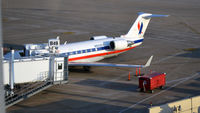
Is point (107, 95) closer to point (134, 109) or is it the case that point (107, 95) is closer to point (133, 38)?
point (134, 109)

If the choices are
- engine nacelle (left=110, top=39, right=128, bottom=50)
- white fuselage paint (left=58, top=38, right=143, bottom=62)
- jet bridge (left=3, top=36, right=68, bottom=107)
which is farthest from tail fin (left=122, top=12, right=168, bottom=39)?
jet bridge (left=3, top=36, right=68, bottom=107)

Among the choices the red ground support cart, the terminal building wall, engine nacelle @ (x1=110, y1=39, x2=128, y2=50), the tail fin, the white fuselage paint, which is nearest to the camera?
the terminal building wall

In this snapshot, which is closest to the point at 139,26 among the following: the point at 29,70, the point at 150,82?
the point at 150,82

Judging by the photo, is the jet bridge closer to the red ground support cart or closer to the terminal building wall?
the terminal building wall

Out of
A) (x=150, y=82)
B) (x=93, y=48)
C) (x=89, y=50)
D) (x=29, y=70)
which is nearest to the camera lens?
(x=29, y=70)

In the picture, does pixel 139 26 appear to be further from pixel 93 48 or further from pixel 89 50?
pixel 89 50

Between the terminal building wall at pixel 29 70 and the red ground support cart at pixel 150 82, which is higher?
the terminal building wall at pixel 29 70

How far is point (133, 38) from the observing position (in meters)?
33.0

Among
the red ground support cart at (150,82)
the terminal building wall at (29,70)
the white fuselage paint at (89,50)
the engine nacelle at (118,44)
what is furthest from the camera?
the engine nacelle at (118,44)

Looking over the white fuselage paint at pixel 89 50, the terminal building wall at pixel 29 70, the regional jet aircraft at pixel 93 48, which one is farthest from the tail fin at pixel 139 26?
the terminal building wall at pixel 29 70

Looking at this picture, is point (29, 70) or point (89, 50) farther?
point (89, 50)

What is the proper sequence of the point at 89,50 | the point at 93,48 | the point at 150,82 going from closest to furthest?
the point at 150,82 → the point at 89,50 → the point at 93,48

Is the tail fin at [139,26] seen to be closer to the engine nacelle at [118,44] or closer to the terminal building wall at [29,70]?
the engine nacelle at [118,44]

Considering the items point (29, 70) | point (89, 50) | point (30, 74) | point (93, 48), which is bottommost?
point (30, 74)
